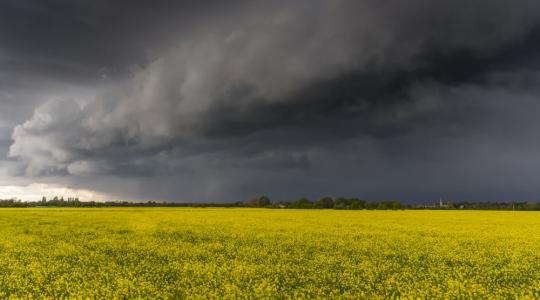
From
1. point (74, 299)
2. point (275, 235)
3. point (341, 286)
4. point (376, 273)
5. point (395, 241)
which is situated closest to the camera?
point (74, 299)

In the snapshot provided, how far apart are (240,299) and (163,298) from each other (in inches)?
96.0

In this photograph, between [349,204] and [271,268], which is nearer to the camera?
[271,268]

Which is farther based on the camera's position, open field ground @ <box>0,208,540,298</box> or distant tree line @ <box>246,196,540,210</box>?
distant tree line @ <box>246,196,540,210</box>

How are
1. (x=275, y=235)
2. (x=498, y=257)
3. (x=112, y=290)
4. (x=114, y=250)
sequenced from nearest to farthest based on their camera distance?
(x=112, y=290), (x=498, y=257), (x=114, y=250), (x=275, y=235)

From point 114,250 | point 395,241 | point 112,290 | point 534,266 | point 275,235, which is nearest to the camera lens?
point 112,290

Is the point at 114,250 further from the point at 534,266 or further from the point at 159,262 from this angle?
the point at 534,266

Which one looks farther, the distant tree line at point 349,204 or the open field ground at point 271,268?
the distant tree line at point 349,204

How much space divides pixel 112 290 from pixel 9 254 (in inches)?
473

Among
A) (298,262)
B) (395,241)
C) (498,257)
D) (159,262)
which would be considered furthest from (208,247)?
(498,257)

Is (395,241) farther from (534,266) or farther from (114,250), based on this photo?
(114,250)

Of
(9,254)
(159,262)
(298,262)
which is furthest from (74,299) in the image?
(9,254)

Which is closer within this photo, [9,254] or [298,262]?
[298,262]

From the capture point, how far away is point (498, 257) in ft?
69.3

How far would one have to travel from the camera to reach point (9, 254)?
21.6 metres
